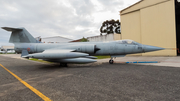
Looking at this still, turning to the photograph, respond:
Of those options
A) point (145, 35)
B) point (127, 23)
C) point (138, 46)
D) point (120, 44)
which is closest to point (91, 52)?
point (120, 44)

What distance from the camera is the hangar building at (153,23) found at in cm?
1412

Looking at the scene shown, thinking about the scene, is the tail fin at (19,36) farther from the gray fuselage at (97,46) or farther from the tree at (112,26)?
the tree at (112,26)

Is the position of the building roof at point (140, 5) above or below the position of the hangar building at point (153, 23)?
above

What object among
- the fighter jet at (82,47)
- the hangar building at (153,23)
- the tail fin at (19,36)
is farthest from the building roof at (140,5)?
the tail fin at (19,36)

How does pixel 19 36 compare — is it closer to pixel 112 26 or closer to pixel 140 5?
pixel 140 5

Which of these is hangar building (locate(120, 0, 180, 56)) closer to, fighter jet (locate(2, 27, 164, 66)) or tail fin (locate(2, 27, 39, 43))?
fighter jet (locate(2, 27, 164, 66))

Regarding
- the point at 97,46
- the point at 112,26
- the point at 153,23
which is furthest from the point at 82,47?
the point at 112,26

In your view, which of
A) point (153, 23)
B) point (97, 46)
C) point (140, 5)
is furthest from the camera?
point (140, 5)

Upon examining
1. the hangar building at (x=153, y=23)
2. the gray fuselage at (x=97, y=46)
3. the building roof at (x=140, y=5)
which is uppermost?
the building roof at (x=140, y=5)

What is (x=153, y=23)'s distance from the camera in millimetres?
15641

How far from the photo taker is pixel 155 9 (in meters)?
15.4

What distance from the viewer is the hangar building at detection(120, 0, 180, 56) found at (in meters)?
14.1

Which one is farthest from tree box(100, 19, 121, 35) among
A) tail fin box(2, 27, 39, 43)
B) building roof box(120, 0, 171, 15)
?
tail fin box(2, 27, 39, 43)

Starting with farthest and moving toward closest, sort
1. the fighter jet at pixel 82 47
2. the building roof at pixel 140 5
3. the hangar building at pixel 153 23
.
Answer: the building roof at pixel 140 5, the hangar building at pixel 153 23, the fighter jet at pixel 82 47
